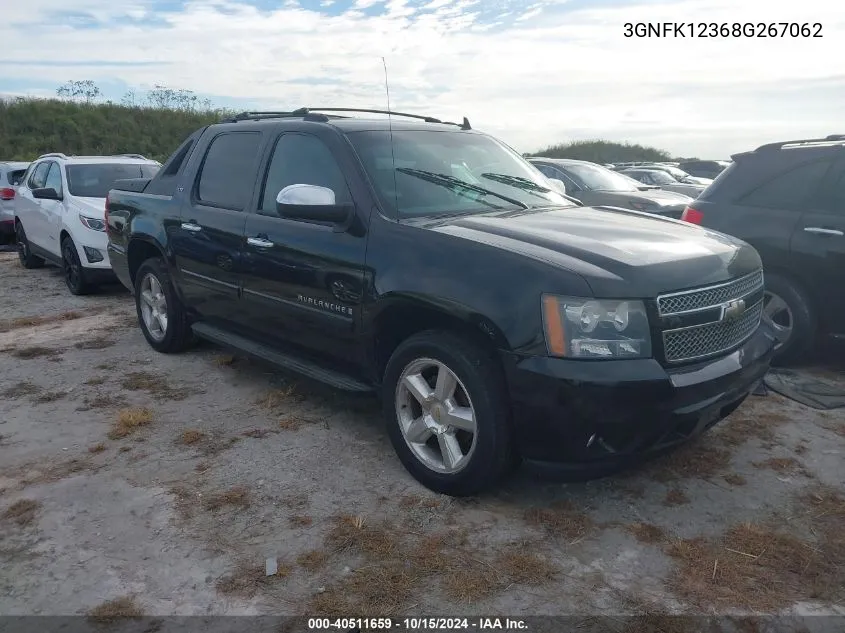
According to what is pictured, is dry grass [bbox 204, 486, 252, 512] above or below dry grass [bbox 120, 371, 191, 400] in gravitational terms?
below

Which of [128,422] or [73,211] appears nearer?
[128,422]

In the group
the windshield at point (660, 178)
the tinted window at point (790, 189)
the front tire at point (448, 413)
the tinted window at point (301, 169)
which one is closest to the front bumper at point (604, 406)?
the front tire at point (448, 413)

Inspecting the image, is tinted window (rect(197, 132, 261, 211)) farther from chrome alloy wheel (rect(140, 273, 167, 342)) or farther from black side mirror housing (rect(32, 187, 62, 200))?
black side mirror housing (rect(32, 187, 62, 200))

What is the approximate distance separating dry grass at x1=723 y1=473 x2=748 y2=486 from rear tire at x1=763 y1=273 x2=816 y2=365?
182 centimetres

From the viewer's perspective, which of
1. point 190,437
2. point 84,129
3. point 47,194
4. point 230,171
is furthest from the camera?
point 84,129

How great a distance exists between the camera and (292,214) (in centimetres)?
396

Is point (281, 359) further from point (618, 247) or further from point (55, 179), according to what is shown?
point (55, 179)

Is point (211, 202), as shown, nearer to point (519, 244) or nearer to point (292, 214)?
point (292, 214)

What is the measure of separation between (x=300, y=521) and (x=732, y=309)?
7.50ft

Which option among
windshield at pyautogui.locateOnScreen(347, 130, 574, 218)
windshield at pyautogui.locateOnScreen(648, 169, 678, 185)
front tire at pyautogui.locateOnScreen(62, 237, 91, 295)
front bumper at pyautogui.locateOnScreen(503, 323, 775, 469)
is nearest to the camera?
front bumper at pyautogui.locateOnScreen(503, 323, 775, 469)

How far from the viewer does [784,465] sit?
3953 millimetres

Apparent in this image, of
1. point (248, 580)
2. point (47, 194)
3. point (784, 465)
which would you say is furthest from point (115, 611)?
point (47, 194)

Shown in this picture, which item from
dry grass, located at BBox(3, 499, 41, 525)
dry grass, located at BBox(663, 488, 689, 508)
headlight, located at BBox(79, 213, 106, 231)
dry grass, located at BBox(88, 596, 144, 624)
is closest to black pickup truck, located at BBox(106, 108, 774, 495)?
dry grass, located at BBox(663, 488, 689, 508)

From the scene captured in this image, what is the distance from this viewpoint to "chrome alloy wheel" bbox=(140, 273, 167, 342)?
6098 millimetres
